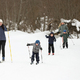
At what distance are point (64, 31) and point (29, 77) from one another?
6523mm

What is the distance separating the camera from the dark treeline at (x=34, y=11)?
69.0ft

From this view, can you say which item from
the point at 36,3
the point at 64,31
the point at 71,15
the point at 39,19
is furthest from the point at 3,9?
the point at 64,31

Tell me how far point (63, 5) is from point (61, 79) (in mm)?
19834

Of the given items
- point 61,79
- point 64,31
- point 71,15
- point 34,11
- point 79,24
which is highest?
point 34,11

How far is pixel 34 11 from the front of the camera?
88.4 feet

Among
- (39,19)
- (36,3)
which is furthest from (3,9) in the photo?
(39,19)

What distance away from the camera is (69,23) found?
18.1 metres

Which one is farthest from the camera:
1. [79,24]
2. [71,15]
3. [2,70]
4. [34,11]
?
[34,11]

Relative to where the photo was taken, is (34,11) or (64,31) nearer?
(64,31)

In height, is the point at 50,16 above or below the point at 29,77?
above

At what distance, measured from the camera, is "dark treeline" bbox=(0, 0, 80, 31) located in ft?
69.0

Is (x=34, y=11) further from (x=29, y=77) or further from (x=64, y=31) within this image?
(x=29, y=77)

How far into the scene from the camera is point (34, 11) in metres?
27.0

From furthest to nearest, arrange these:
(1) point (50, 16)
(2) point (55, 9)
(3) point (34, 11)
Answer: (3) point (34, 11) < (1) point (50, 16) < (2) point (55, 9)
